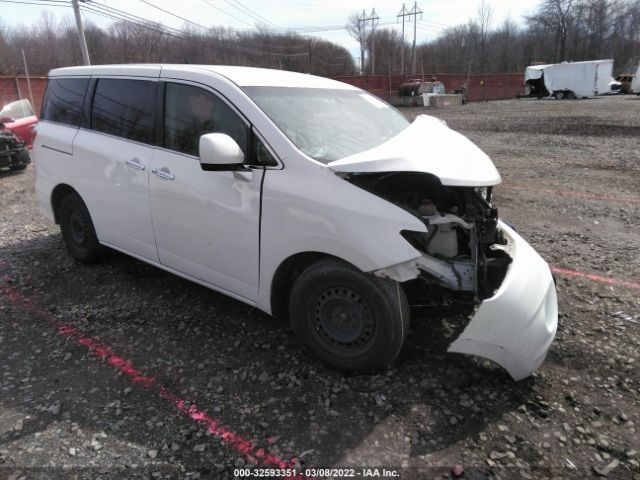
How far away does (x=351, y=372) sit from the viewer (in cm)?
305

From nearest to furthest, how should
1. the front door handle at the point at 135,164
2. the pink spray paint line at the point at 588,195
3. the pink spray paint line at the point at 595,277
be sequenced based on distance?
the front door handle at the point at 135,164, the pink spray paint line at the point at 595,277, the pink spray paint line at the point at 588,195

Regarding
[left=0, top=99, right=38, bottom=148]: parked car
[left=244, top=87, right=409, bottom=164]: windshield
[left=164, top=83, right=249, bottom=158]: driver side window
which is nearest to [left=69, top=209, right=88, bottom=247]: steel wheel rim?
[left=164, top=83, right=249, bottom=158]: driver side window

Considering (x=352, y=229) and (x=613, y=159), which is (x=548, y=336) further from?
(x=613, y=159)

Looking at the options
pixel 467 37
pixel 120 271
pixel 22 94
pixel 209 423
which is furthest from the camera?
pixel 467 37

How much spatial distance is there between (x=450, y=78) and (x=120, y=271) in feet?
160

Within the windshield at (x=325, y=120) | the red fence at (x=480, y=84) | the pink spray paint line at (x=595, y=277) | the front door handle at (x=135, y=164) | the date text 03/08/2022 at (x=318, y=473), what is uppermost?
the red fence at (x=480, y=84)

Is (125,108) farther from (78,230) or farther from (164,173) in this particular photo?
(78,230)

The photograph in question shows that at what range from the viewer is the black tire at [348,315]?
9.08ft

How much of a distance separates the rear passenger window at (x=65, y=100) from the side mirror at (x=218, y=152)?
2.21 meters

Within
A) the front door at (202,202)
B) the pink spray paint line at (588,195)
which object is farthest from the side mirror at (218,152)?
the pink spray paint line at (588,195)

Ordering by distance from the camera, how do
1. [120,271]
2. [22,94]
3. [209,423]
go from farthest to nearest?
[22,94], [120,271], [209,423]

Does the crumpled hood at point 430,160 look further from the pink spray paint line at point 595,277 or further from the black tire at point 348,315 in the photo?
the pink spray paint line at point 595,277

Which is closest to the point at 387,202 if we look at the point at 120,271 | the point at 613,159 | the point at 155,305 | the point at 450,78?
the point at 155,305

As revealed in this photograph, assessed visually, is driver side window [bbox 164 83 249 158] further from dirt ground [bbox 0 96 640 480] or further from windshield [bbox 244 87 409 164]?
dirt ground [bbox 0 96 640 480]
